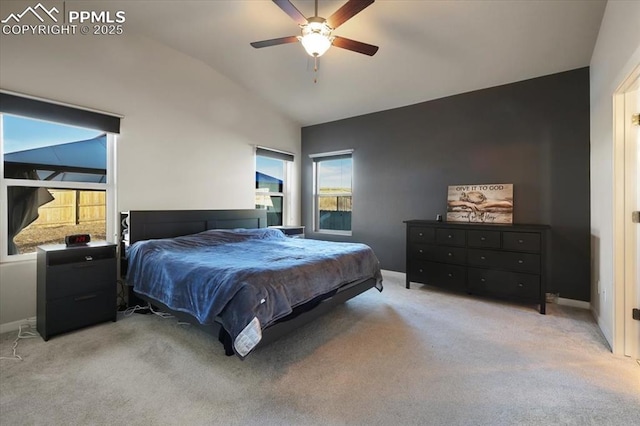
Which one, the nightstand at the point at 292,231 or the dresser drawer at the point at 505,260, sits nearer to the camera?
the dresser drawer at the point at 505,260

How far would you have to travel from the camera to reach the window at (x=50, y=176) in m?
2.75

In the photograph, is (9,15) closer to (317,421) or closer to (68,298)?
(68,298)

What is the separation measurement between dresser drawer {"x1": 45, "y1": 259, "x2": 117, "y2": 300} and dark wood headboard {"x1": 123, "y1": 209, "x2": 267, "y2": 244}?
1.76ft

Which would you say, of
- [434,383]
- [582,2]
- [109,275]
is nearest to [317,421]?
[434,383]

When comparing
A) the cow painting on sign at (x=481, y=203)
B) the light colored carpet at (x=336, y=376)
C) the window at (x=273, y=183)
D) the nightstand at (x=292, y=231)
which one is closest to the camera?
the light colored carpet at (x=336, y=376)

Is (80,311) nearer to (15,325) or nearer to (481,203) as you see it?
(15,325)

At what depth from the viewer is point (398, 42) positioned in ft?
10.6

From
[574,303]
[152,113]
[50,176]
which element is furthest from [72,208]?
[574,303]

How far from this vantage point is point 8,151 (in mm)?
2764

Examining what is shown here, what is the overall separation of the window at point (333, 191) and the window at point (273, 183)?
0.58 meters

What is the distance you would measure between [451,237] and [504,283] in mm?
753

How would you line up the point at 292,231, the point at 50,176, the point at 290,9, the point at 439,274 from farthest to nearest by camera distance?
1. the point at 292,231
2. the point at 439,274
3. the point at 50,176
4. the point at 290,9

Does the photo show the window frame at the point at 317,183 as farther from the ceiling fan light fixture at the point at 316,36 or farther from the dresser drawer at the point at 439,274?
the ceiling fan light fixture at the point at 316,36

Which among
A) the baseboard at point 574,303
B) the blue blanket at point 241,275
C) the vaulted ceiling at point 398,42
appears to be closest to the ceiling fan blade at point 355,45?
the vaulted ceiling at point 398,42
